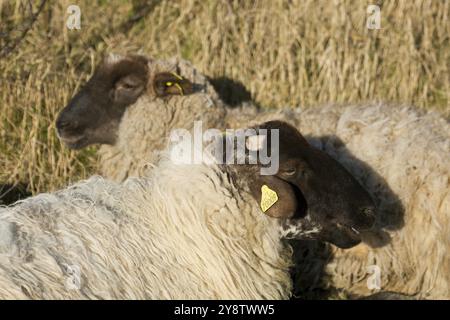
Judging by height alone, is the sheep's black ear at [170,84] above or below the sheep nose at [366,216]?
above

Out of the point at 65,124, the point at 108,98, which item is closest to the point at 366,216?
the point at 108,98

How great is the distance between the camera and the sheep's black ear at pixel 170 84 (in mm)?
5336

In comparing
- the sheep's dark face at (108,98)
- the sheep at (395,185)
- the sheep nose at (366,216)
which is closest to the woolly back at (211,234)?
the sheep nose at (366,216)

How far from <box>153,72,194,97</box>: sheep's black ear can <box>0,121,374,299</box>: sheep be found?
146 centimetres

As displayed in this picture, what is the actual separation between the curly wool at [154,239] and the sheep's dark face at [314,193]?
0.43 feet

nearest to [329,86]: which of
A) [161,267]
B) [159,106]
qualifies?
[159,106]

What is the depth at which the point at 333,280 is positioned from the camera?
15.4 ft

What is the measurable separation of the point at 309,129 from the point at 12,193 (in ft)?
7.53

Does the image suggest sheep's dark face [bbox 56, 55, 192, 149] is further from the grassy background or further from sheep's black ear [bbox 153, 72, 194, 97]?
the grassy background

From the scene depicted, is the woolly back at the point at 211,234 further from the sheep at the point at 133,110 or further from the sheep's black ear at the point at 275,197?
the sheep at the point at 133,110

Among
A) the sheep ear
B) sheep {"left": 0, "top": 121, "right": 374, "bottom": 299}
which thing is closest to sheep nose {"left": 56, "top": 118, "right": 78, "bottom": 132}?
the sheep ear

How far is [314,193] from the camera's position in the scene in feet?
12.5
